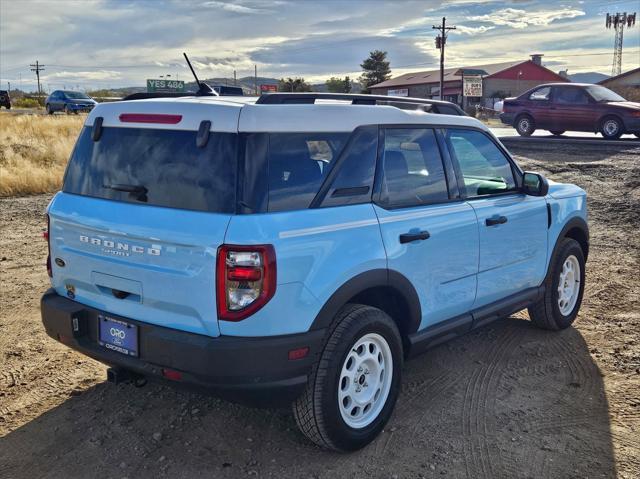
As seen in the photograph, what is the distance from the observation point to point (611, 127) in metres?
17.7

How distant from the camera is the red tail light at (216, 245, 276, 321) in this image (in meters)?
2.78

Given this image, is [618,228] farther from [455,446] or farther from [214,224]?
[214,224]

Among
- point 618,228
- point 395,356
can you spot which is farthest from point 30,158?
point 395,356

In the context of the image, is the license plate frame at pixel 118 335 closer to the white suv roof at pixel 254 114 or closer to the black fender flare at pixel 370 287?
the black fender flare at pixel 370 287

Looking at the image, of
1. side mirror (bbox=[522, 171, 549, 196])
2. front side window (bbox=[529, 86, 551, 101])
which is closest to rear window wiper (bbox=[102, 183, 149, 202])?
side mirror (bbox=[522, 171, 549, 196])

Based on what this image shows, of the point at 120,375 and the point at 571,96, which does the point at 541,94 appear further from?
the point at 120,375

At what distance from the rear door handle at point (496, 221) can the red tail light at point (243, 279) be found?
190 centimetres

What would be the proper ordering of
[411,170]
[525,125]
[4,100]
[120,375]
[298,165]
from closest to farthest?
[298,165]
[120,375]
[411,170]
[525,125]
[4,100]

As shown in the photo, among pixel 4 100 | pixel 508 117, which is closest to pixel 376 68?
pixel 4 100

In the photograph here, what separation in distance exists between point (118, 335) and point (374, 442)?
5.08 ft

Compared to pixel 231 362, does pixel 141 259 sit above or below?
above

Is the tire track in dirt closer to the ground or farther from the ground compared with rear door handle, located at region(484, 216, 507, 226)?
closer to the ground

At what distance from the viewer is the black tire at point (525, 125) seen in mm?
19245

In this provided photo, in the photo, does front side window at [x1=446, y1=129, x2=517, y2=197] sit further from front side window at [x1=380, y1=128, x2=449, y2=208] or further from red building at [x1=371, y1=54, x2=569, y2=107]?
red building at [x1=371, y1=54, x2=569, y2=107]
